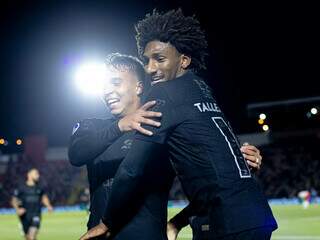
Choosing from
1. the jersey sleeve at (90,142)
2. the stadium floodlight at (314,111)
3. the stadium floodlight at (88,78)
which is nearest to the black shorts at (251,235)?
the jersey sleeve at (90,142)

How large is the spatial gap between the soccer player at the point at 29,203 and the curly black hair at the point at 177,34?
12684mm

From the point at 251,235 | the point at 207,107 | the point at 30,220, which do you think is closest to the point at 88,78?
the point at 30,220

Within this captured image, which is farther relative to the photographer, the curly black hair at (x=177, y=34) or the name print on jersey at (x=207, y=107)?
the curly black hair at (x=177, y=34)

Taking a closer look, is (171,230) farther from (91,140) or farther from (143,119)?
(143,119)

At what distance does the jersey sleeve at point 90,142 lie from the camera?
390 centimetres

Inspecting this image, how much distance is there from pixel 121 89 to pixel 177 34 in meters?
0.71

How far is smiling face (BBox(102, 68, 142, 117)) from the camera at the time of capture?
14.1 feet

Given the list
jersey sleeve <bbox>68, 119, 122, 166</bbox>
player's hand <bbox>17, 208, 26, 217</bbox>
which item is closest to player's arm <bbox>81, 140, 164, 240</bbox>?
jersey sleeve <bbox>68, 119, 122, 166</bbox>

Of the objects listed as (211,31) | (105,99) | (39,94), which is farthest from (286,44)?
(105,99)

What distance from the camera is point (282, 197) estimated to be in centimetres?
3841

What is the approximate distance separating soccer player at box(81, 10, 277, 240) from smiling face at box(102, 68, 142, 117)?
78 cm

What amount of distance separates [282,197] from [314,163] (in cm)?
385

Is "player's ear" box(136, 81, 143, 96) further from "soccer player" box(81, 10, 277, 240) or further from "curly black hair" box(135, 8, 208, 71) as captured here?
"soccer player" box(81, 10, 277, 240)

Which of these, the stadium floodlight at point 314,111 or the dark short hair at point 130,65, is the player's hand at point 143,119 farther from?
the stadium floodlight at point 314,111
